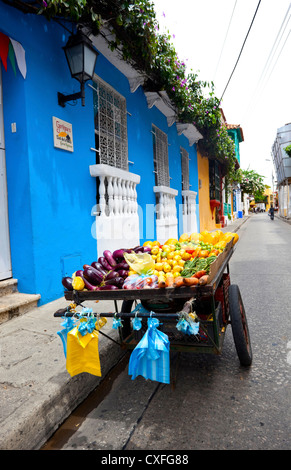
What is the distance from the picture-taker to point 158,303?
245 cm

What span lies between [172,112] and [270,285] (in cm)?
549

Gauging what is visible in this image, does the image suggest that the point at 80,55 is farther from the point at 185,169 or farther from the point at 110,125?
the point at 185,169

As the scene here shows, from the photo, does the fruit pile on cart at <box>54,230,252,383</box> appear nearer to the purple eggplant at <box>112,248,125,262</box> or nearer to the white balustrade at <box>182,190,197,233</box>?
the purple eggplant at <box>112,248,125,262</box>

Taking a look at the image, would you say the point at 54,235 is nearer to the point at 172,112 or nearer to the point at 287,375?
the point at 287,375

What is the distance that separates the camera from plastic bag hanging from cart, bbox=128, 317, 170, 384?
1.76 m

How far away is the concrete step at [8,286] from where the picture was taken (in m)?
3.69

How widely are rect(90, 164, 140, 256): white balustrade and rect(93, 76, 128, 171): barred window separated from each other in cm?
38

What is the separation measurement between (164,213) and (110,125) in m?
3.02

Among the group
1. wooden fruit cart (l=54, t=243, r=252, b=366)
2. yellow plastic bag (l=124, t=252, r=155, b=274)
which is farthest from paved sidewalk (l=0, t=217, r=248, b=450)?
yellow plastic bag (l=124, t=252, r=155, b=274)

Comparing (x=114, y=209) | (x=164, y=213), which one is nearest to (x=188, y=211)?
(x=164, y=213)

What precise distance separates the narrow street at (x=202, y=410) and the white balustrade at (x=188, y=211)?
782 cm

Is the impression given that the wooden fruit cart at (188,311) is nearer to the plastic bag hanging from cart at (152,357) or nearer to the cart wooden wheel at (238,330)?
the cart wooden wheel at (238,330)

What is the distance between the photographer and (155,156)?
26.7 feet

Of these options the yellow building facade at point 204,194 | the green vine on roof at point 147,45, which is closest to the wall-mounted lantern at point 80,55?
the green vine on roof at point 147,45
